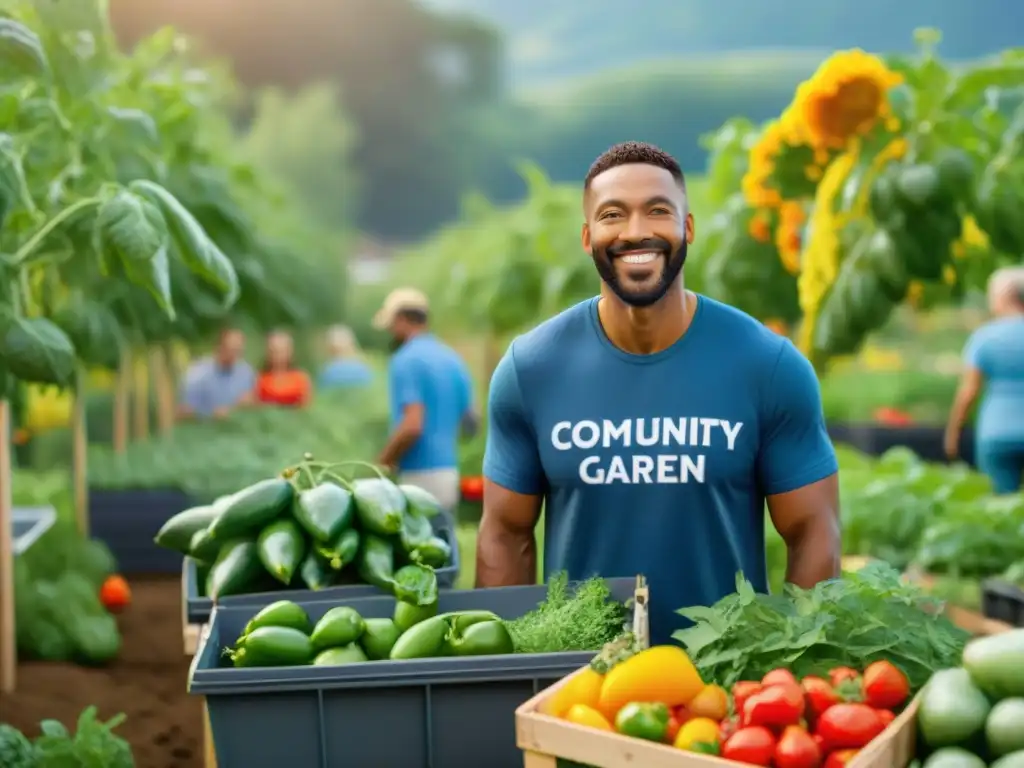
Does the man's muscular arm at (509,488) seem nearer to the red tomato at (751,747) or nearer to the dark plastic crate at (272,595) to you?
the dark plastic crate at (272,595)

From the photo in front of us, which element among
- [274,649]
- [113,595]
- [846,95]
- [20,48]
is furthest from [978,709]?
[113,595]

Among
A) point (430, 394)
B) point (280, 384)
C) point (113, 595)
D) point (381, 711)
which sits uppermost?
point (381, 711)

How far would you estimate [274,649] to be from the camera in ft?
7.52

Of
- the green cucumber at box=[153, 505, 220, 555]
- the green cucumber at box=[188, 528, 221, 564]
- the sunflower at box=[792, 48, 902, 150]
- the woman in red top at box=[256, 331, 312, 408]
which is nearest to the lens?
the green cucumber at box=[188, 528, 221, 564]

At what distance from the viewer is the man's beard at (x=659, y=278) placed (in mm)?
2529

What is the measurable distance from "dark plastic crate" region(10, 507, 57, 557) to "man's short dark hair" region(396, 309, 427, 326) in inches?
76.9

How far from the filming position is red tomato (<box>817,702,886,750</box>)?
1884 millimetres

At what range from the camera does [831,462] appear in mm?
2781

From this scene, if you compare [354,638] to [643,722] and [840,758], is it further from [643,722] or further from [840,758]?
[840,758]

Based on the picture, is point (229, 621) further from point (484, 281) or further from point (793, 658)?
point (484, 281)

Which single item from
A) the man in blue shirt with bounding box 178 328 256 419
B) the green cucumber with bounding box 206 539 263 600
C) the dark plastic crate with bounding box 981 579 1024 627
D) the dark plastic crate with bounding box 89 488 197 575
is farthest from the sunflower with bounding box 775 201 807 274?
the man in blue shirt with bounding box 178 328 256 419

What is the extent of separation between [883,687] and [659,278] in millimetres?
883

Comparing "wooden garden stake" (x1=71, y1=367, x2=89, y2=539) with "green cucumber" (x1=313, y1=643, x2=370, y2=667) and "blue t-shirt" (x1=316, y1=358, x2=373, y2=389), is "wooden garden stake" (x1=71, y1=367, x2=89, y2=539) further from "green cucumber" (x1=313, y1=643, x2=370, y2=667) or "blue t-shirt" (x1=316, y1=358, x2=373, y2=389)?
"blue t-shirt" (x1=316, y1=358, x2=373, y2=389)

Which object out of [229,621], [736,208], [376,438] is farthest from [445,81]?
[229,621]
